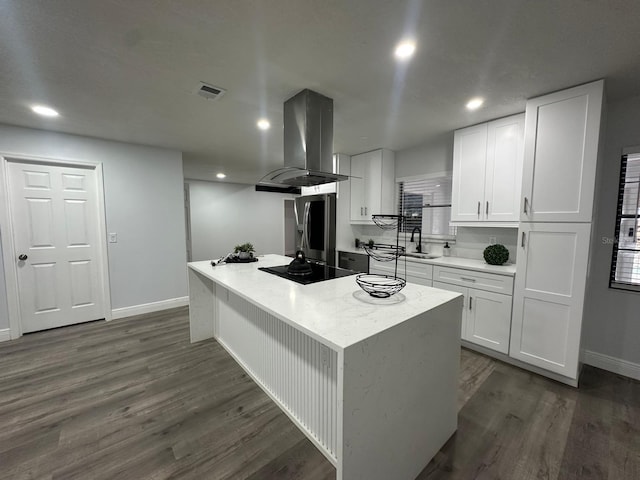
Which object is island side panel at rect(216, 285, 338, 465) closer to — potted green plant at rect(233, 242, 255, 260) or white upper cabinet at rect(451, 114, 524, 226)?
potted green plant at rect(233, 242, 255, 260)

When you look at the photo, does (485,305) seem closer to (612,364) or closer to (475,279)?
(475,279)

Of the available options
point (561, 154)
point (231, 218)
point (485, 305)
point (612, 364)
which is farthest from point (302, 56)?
point (231, 218)

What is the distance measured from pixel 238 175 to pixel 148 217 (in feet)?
9.69

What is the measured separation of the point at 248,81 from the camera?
1986 mm

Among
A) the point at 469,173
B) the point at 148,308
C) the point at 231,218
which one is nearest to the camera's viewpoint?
the point at 469,173

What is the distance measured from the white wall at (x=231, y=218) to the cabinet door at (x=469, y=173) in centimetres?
606

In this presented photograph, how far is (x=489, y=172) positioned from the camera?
108 inches

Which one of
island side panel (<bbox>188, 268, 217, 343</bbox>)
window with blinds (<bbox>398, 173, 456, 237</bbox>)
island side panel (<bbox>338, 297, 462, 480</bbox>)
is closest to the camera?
island side panel (<bbox>338, 297, 462, 480</bbox>)

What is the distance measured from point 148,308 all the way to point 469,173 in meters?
4.61

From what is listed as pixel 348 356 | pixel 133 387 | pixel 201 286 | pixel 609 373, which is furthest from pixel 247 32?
pixel 609 373

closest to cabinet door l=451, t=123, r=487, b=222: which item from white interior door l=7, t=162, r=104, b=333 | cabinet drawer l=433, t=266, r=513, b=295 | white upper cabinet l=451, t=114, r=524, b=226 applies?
white upper cabinet l=451, t=114, r=524, b=226

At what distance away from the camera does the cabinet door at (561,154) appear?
1.96 meters

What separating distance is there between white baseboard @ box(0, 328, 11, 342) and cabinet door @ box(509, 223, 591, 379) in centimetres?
536

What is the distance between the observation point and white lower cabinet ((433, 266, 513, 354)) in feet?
8.02
